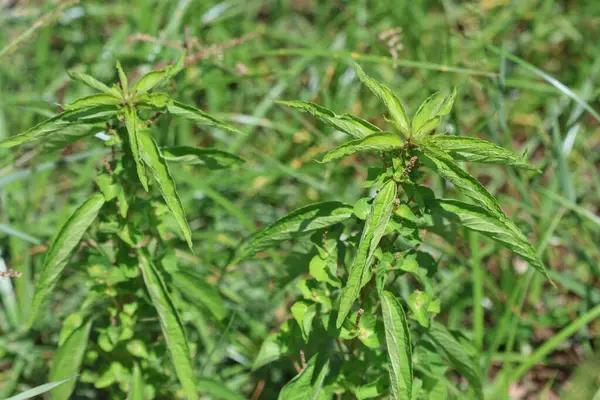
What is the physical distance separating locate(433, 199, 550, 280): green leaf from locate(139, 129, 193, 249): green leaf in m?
0.56

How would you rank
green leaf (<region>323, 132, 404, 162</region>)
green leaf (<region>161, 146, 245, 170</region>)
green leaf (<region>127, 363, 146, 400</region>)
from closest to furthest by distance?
green leaf (<region>323, 132, 404, 162</region>) < green leaf (<region>161, 146, 245, 170</region>) < green leaf (<region>127, 363, 146, 400</region>)

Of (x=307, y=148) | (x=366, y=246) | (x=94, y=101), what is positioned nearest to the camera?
(x=366, y=246)

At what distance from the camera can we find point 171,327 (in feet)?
5.41

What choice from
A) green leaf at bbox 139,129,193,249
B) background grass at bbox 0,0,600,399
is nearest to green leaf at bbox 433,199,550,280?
background grass at bbox 0,0,600,399

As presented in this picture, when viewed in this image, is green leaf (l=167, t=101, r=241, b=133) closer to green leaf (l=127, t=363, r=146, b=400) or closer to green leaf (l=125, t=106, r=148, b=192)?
green leaf (l=125, t=106, r=148, b=192)

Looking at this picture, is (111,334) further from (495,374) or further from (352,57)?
(495,374)

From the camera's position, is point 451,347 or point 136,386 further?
point 136,386

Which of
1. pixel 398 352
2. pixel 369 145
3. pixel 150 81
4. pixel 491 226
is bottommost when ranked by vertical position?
pixel 398 352

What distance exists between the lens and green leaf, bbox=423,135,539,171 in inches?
55.2

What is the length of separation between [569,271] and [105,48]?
2.05 meters

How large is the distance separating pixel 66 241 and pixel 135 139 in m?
0.31

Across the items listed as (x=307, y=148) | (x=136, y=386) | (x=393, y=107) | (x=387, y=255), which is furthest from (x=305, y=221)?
(x=307, y=148)

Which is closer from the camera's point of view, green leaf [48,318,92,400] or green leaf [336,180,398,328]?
green leaf [336,180,398,328]

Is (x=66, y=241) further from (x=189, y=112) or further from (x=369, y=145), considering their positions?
(x=369, y=145)
